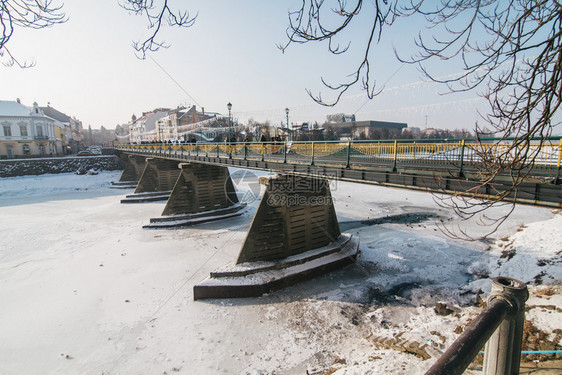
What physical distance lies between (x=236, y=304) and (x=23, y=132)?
58.2 meters

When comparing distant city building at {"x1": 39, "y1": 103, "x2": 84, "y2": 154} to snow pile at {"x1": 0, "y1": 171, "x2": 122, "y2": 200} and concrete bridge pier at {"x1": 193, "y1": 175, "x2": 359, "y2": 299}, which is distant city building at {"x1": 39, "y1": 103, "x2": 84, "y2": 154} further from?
concrete bridge pier at {"x1": 193, "y1": 175, "x2": 359, "y2": 299}

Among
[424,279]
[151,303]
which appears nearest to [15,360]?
[151,303]

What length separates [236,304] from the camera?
9.29 meters

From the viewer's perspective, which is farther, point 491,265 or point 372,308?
point 491,265

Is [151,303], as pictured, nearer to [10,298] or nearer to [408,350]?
[10,298]

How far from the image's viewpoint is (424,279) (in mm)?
10172

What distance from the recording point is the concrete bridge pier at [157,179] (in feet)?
93.2

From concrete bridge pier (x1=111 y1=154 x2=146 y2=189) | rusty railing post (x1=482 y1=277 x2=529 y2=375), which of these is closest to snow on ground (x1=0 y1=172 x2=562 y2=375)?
rusty railing post (x1=482 y1=277 x2=529 y2=375)

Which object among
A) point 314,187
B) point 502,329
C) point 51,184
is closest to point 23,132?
point 51,184

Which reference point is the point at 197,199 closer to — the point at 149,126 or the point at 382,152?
the point at 382,152

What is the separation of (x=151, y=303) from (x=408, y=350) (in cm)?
772

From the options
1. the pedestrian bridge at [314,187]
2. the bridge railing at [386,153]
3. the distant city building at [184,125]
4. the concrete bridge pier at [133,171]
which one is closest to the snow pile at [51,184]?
the concrete bridge pier at [133,171]

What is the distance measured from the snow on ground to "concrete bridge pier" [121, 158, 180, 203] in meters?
11.5

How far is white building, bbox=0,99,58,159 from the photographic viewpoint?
45.5m
